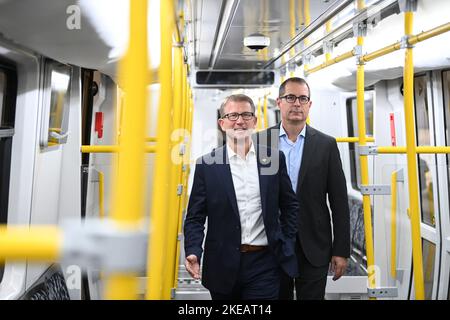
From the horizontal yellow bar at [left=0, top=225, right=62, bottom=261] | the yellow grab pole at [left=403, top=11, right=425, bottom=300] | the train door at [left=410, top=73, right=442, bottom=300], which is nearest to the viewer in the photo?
the horizontal yellow bar at [left=0, top=225, right=62, bottom=261]

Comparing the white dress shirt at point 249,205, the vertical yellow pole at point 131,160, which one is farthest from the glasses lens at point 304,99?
the vertical yellow pole at point 131,160

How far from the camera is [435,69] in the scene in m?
3.40

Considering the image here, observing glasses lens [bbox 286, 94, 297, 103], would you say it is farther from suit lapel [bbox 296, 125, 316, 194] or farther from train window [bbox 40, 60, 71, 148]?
train window [bbox 40, 60, 71, 148]

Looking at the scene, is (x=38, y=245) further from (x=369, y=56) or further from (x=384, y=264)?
(x=384, y=264)

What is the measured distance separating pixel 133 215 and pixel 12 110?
6.06ft

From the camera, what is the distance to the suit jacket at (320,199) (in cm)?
258

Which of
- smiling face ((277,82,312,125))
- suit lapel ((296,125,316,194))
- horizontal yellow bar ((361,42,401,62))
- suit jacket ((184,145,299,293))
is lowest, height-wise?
suit jacket ((184,145,299,293))

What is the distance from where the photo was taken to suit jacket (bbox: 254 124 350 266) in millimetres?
2578

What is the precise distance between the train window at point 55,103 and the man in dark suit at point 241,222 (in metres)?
0.88

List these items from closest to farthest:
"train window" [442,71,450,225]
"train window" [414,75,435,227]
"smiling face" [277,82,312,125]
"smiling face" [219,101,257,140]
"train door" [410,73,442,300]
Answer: "smiling face" [219,101,257,140]
"smiling face" [277,82,312,125]
"train window" [442,71,450,225]
"train door" [410,73,442,300]
"train window" [414,75,435,227]

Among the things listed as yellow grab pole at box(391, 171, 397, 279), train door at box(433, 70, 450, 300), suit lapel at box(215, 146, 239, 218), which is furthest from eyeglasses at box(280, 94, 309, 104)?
train door at box(433, 70, 450, 300)

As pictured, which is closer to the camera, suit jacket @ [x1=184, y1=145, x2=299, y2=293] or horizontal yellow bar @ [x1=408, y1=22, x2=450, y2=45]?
horizontal yellow bar @ [x1=408, y1=22, x2=450, y2=45]

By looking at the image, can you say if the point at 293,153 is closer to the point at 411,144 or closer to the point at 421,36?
the point at 411,144

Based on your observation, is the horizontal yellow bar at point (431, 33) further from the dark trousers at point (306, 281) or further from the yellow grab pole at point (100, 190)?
the yellow grab pole at point (100, 190)
